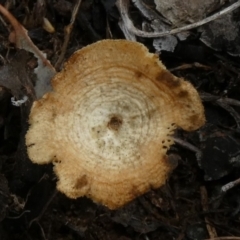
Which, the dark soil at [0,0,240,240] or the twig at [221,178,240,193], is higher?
the dark soil at [0,0,240,240]

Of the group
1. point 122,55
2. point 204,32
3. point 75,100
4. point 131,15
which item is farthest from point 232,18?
point 75,100

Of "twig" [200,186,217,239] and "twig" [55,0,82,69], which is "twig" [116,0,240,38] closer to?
"twig" [55,0,82,69]

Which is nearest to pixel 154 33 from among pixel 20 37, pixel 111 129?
pixel 111 129

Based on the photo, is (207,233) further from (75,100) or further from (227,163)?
(75,100)

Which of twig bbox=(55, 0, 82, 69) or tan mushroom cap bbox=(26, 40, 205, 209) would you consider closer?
tan mushroom cap bbox=(26, 40, 205, 209)

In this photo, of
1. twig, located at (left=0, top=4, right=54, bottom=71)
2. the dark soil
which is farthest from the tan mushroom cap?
twig, located at (left=0, top=4, right=54, bottom=71)

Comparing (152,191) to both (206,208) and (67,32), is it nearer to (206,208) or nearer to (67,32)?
(206,208)

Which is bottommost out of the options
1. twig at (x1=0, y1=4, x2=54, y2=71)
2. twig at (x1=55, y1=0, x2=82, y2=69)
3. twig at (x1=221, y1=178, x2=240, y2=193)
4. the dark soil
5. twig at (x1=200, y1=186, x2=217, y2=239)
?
twig at (x1=200, y1=186, x2=217, y2=239)

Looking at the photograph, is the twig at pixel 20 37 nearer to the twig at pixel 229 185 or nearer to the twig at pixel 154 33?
the twig at pixel 154 33
